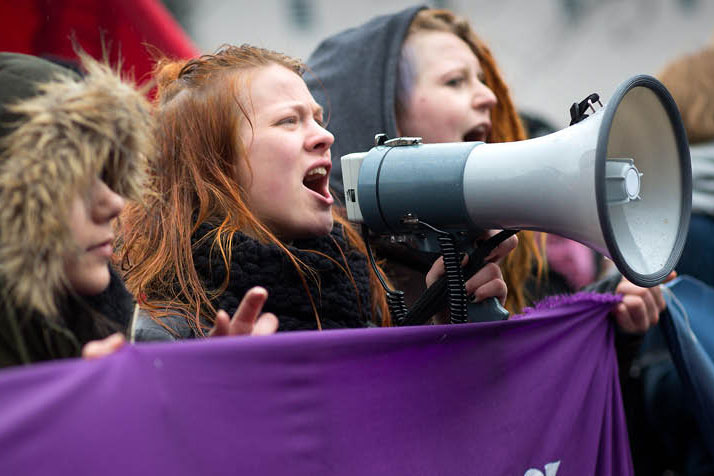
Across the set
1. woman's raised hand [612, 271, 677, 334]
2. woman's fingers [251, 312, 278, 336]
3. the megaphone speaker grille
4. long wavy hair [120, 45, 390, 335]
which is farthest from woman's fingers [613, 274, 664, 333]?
woman's fingers [251, 312, 278, 336]

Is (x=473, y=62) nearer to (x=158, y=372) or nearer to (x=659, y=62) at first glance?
(x=158, y=372)

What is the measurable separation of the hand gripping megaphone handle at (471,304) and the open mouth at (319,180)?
0.25 meters

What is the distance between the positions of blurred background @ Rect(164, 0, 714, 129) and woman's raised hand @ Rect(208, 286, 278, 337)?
17.8 feet

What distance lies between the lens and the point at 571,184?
1.29m

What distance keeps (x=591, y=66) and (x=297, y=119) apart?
20.0ft

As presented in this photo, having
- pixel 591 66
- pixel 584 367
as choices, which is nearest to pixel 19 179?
pixel 584 367

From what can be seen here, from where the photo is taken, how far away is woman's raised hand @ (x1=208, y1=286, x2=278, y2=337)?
1.13 meters

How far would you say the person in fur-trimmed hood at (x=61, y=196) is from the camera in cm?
100

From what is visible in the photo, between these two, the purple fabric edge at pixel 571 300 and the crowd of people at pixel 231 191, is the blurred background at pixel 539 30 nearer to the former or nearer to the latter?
the crowd of people at pixel 231 191

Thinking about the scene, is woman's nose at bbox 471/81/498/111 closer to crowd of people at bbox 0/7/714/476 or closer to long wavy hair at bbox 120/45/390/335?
crowd of people at bbox 0/7/714/476

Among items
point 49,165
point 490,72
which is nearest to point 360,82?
point 490,72

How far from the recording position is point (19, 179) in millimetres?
999

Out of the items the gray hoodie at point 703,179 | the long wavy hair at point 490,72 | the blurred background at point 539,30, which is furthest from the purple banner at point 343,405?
the blurred background at point 539,30

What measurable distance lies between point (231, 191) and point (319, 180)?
164 millimetres
